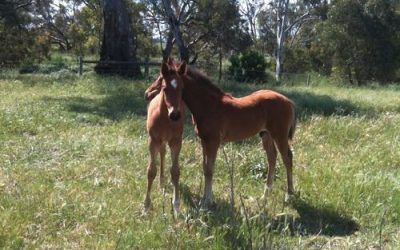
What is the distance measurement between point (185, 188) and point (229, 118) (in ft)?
3.81

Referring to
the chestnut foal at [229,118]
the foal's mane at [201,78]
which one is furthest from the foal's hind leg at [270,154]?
the foal's mane at [201,78]

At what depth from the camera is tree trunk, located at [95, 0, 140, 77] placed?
2014 centimetres

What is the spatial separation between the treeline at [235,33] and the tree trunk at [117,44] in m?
1.94

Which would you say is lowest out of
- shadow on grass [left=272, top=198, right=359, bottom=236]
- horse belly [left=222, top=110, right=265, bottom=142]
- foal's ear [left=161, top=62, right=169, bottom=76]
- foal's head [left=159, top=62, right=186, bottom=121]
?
shadow on grass [left=272, top=198, right=359, bottom=236]

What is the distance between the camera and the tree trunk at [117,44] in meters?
20.1

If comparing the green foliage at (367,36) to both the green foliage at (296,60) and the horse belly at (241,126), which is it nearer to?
the green foliage at (296,60)

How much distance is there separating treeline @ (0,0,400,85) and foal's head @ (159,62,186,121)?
11859 mm

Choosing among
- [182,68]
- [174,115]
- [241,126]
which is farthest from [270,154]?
[174,115]

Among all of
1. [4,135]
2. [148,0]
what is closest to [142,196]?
[4,135]

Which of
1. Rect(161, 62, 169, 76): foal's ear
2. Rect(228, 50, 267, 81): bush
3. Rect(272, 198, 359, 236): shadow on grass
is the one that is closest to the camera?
Rect(161, 62, 169, 76): foal's ear

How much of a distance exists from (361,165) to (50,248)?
181 inches

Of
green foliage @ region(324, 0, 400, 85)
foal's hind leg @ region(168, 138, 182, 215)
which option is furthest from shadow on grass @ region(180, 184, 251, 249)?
green foliage @ region(324, 0, 400, 85)

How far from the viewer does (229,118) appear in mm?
5980

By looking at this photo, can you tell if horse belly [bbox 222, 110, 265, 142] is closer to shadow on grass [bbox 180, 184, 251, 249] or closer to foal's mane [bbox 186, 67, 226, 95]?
foal's mane [bbox 186, 67, 226, 95]
